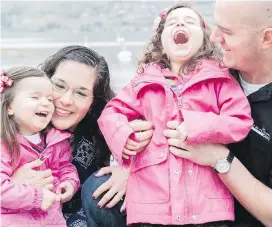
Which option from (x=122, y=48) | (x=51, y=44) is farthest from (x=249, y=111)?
(x=122, y=48)

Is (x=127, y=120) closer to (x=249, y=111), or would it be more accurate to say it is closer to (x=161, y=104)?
(x=161, y=104)

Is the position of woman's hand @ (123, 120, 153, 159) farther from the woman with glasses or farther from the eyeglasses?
the eyeglasses

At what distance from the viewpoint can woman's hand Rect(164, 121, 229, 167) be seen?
5.57ft

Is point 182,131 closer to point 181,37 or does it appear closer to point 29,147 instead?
point 181,37

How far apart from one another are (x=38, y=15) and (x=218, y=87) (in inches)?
118

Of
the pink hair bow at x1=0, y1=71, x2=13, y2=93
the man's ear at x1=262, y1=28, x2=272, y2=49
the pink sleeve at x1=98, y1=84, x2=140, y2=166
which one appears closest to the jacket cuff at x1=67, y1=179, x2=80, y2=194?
the pink sleeve at x1=98, y1=84, x2=140, y2=166

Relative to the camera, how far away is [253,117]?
177 centimetres

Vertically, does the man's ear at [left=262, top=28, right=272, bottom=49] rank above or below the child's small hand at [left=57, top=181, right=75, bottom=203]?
above

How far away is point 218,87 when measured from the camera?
1.80 metres

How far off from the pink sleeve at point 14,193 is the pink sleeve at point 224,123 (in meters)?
0.59

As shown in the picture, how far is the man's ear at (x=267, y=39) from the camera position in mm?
1712

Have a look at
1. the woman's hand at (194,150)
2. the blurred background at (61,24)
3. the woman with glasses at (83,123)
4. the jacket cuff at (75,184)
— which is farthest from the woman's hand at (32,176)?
the blurred background at (61,24)

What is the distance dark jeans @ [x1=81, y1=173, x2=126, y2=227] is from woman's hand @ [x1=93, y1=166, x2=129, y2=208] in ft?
0.08

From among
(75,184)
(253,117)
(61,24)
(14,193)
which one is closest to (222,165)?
(253,117)
